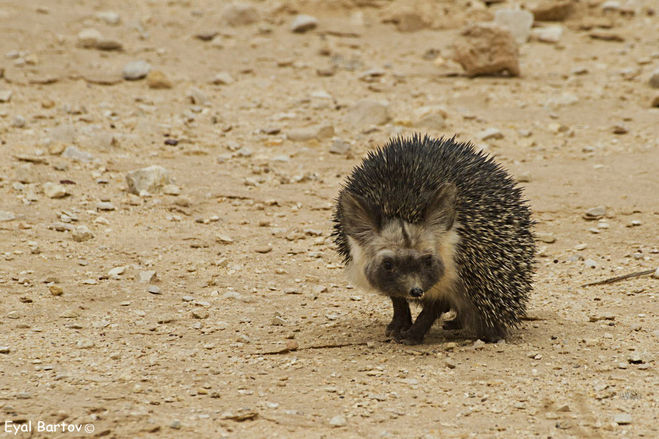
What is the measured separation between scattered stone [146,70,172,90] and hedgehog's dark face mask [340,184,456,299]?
Answer: 738 cm

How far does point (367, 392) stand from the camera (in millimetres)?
5789

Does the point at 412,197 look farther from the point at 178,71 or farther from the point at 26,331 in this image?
the point at 178,71

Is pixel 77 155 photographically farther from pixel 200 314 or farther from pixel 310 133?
pixel 200 314

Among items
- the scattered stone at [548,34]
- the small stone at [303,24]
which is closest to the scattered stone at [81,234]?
the small stone at [303,24]

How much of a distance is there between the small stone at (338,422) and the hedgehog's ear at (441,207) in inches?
69.6

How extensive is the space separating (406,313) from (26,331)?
10.3 ft

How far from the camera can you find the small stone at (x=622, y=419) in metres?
5.23

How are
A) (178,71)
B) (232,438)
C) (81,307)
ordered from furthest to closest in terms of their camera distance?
1. (178,71)
2. (81,307)
3. (232,438)

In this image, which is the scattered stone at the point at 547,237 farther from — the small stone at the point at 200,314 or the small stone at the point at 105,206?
the small stone at the point at 105,206

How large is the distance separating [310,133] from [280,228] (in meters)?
2.63

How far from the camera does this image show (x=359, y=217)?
6.45 m

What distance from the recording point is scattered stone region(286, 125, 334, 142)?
11.9 m

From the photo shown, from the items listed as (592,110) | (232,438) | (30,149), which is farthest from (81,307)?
(592,110)

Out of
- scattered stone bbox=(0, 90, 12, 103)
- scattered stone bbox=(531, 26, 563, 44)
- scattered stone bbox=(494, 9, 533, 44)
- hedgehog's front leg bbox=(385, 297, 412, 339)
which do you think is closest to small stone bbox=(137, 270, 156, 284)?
hedgehog's front leg bbox=(385, 297, 412, 339)
